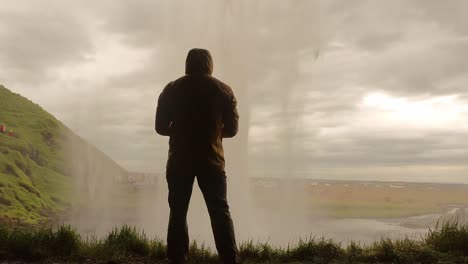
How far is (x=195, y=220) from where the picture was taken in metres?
35.5

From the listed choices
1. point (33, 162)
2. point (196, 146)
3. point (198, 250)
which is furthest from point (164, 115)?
point (33, 162)

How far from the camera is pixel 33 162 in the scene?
133 m

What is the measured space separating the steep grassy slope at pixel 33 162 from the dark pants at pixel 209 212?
3700 inches

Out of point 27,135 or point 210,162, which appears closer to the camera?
point 210,162

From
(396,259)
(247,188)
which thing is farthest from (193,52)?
(247,188)

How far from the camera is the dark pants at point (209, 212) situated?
5344 mm

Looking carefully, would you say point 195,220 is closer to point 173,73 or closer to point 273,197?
point 273,197

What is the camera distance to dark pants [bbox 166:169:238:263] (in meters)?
5.34

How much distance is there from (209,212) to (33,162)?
14209 centimetres

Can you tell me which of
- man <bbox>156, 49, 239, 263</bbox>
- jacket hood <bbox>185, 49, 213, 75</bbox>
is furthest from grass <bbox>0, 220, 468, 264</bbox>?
jacket hood <bbox>185, 49, 213, 75</bbox>

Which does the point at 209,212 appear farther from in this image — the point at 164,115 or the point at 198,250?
the point at 164,115

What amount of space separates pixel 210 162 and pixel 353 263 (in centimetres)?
236

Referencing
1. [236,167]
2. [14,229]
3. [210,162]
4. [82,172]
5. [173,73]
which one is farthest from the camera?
[82,172]

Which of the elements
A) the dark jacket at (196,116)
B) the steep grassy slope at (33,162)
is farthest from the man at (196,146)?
the steep grassy slope at (33,162)
